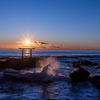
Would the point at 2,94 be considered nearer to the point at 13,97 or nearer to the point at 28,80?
the point at 13,97

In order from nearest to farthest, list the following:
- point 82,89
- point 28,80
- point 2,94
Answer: point 2,94 → point 82,89 → point 28,80

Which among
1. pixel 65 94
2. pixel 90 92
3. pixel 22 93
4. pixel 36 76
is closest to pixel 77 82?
pixel 90 92

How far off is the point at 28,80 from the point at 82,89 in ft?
18.2

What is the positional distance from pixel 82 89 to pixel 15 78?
707cm

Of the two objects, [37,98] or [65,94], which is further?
[65,94]

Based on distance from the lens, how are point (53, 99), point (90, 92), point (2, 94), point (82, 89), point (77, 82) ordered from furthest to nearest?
point (77, 82) < point (82, 89) < point (90, 92) < point (2, 94) < point (53, 99)

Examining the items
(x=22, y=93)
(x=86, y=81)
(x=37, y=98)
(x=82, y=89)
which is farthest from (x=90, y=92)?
(x=22, y=93)

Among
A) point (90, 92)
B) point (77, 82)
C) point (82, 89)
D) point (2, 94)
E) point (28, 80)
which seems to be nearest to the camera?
point (2, 94)

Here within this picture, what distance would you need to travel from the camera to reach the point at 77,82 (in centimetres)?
1133

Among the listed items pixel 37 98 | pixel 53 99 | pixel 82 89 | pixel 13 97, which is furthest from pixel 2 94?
pixel 82 89

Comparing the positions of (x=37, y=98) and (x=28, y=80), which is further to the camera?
(x=28, y=80)

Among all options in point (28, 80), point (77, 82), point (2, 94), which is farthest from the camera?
point (28, 80)

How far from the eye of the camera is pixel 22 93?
8.45m

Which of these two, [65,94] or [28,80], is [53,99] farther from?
[28,80]
